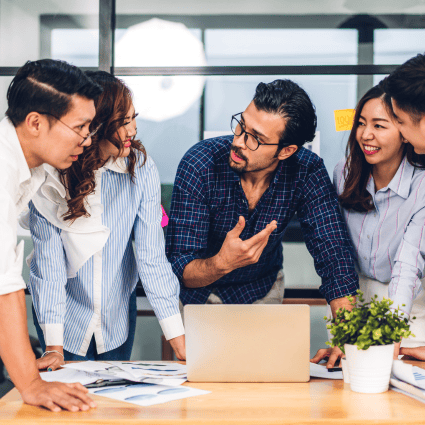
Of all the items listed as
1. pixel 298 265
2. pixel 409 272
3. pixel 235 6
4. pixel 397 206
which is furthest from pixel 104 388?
pixel 235 6

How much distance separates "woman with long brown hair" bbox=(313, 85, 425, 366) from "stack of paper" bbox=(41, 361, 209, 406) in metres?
0.88

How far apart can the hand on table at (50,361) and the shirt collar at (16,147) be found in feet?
1.72

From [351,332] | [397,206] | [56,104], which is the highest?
[56,104]

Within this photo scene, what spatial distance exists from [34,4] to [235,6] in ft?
4.11

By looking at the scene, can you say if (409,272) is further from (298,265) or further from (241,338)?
(298,265)

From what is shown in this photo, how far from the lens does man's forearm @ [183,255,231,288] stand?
1.70m

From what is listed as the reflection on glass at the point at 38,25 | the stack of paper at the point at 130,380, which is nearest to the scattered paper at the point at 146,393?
the stack of paper at the point at 130,380

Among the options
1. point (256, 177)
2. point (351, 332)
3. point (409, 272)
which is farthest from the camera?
point (256, 177)

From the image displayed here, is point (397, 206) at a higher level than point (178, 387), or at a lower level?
higher

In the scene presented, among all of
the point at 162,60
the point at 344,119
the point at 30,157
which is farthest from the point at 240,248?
the point at 162,60

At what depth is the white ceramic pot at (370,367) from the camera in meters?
1.18

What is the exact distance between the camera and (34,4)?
3.10 meters

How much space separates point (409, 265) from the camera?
1.66 metres

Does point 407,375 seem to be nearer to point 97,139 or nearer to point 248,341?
point 248,341
